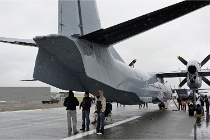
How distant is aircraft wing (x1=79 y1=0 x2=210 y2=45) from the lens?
326 inches

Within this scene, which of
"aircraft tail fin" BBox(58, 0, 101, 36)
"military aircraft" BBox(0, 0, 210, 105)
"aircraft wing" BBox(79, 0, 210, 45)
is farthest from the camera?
"aircraft tail fin" BBox(58, 0, 101, 36)

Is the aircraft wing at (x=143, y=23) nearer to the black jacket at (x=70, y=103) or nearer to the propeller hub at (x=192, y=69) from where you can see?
the black jacket at (x=70, y=103)

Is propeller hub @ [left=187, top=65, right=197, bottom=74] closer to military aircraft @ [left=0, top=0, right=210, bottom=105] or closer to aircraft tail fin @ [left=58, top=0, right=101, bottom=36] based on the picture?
military aircraft @ [left=0, top=0, right=210, bottom=105]

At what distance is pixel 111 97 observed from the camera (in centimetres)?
1299

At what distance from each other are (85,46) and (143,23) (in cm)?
259

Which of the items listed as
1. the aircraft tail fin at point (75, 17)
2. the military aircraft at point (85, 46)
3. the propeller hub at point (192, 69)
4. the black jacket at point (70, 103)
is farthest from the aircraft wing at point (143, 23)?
the propeller hub at point (192, 69)

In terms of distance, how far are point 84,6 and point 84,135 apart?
581 cm

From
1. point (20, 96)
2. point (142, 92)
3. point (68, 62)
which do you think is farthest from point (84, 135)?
point (20, 96)

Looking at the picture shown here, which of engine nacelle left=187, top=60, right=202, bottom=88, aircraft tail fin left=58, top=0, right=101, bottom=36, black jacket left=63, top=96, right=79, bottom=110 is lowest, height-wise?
black jacket left=63, top=96, right=79, bottom=110

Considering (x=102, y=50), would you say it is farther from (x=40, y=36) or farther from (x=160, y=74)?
(x=160, y=74)

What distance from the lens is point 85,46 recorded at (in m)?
10.4

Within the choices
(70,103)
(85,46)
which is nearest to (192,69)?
(85,46)

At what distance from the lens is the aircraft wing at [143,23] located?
8284mm

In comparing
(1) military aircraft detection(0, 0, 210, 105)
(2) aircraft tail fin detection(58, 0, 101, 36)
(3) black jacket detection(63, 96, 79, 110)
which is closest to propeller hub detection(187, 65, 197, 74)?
(1) military aircraft detection(0, 0, 210, 105)
